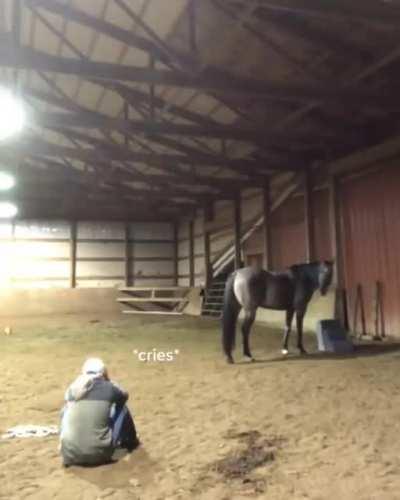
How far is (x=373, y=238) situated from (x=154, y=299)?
7.69 metres

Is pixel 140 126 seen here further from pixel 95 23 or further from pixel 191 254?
pixel 191 254

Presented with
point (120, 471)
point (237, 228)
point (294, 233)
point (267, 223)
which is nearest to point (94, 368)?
point (120, 471)

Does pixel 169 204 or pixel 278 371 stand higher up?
pixel 169 204

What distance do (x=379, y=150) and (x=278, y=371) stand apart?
12.9 ft

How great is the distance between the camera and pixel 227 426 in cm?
333

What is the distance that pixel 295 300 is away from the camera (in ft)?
20.9

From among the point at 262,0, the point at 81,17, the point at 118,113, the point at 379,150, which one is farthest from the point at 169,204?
the point at 262,0

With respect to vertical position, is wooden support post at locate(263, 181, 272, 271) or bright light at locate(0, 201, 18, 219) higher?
bright light at locate(0, 201, 18, 219)

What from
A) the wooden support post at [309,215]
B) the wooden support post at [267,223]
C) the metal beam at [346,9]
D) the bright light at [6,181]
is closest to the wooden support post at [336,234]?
the wooden support post at [309,215]

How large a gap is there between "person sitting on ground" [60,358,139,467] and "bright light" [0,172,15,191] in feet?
39.2

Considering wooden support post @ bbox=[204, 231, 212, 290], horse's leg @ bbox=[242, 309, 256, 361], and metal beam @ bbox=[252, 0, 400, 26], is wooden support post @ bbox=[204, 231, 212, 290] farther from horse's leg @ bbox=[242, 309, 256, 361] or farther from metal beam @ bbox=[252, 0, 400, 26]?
metal beam @ bbox=[252, 0, 400, 26]

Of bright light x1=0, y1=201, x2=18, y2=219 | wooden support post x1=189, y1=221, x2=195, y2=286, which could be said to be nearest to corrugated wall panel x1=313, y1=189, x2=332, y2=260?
wooden support post x1=189, y1=221, x2=195, y2=286

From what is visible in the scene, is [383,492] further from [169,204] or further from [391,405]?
[169,204]

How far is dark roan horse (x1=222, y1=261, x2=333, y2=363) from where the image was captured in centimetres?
589
